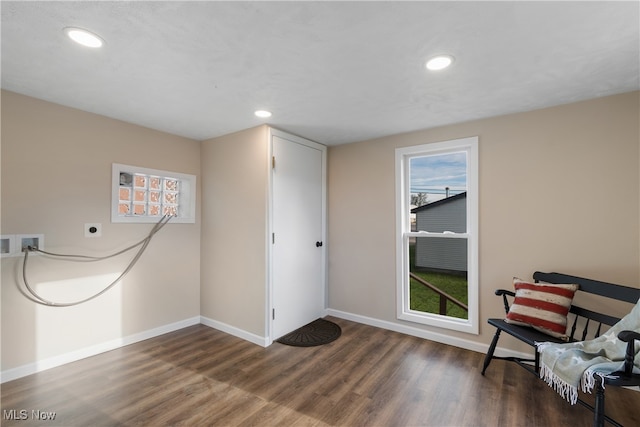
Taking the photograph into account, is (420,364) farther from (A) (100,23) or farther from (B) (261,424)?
(A) (100,23)

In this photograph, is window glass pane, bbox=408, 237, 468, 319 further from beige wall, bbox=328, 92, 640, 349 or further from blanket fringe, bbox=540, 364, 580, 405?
blanket fringe, bbox=540, 364, 580, 405

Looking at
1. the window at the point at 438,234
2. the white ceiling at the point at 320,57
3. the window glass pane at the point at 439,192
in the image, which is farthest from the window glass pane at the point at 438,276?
the white ceiling at the point at 320,57

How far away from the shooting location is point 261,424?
1796 mm

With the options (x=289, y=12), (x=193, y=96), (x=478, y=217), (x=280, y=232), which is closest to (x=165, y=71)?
(x=193, y=96)

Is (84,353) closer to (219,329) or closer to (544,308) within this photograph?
(219,329)

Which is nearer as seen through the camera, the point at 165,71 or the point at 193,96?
the point at 165,71

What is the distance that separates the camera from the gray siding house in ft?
9.91

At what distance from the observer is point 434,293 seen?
3250 mm

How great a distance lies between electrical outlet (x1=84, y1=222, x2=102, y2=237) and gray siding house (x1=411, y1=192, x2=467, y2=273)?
10.5ft

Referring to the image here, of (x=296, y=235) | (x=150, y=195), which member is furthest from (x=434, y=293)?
(x=150, y=195)

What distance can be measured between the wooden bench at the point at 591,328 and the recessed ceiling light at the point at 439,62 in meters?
1.80

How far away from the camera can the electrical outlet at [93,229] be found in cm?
264

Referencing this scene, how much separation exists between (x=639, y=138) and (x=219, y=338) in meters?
4.07

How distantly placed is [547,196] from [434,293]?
1.46 metres
